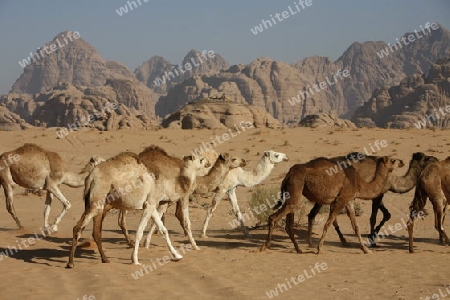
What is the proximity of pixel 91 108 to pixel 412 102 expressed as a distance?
61314mm

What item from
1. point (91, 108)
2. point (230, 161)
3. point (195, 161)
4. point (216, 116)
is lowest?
point (216, 116)

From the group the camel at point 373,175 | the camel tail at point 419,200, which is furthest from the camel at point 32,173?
the camel tail at point 419,200

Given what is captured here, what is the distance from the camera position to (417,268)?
9719mm

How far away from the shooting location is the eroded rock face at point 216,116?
52625 mm

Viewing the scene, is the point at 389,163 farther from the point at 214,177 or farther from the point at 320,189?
the point at 214,177

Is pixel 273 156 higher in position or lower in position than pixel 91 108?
lower

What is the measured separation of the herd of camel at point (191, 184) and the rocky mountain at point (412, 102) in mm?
87415

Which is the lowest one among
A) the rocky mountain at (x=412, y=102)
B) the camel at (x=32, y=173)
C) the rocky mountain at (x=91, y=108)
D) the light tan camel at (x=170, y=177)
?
the rocky mountain at (x=412, y=102)

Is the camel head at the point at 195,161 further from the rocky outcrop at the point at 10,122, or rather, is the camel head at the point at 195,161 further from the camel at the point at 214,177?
the rocky outcrop at the point at 10,122

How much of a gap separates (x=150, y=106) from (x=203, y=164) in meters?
143

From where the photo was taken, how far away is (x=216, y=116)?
5762 cm

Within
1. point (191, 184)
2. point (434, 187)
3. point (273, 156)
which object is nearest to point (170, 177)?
point (191, 184)

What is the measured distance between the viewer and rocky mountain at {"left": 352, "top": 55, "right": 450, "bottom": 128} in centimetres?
10119

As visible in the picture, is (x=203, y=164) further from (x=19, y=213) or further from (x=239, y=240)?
(x=19, y=213)
